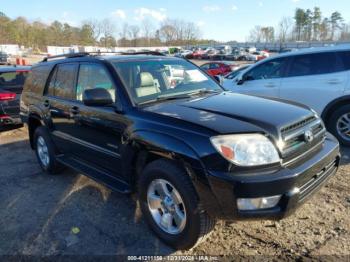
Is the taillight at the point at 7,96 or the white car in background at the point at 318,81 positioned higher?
the white car in background at the point at 318,81

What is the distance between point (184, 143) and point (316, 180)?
50.0 inches

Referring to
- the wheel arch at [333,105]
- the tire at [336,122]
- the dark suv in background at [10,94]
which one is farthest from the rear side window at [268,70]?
the dark suv in background at [10,94]

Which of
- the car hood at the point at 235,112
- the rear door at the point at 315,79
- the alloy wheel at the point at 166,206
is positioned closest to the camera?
the car hood at the point at 235,112

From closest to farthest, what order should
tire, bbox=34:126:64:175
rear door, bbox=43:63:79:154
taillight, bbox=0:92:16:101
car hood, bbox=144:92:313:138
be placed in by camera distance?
1. car hood, bbox=144:92:313:138
2. rear door, bbox=43:63:79:154
3. tire, bbox=34:126:64:175
4. taillight, bbox=0:92:16:101

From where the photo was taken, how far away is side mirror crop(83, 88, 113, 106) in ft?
11.1

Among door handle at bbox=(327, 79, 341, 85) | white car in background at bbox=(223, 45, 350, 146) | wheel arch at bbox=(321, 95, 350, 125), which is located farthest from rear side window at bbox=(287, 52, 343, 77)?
wheel arch at bbox=(321, 95, 350, 125)

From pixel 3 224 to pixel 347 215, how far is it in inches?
152

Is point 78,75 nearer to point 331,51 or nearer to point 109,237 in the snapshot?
point 109,237

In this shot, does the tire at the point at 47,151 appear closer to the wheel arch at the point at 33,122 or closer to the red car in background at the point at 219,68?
the wheel arch at the point at 33,122

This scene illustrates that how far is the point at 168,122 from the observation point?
9.71 ft

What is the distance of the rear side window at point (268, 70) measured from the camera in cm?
665

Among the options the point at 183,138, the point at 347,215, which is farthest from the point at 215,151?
the point at 347,215

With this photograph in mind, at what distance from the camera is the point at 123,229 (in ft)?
11.4

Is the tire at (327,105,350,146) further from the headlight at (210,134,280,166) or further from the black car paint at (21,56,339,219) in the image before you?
the headlight at (210,134,280,166)
